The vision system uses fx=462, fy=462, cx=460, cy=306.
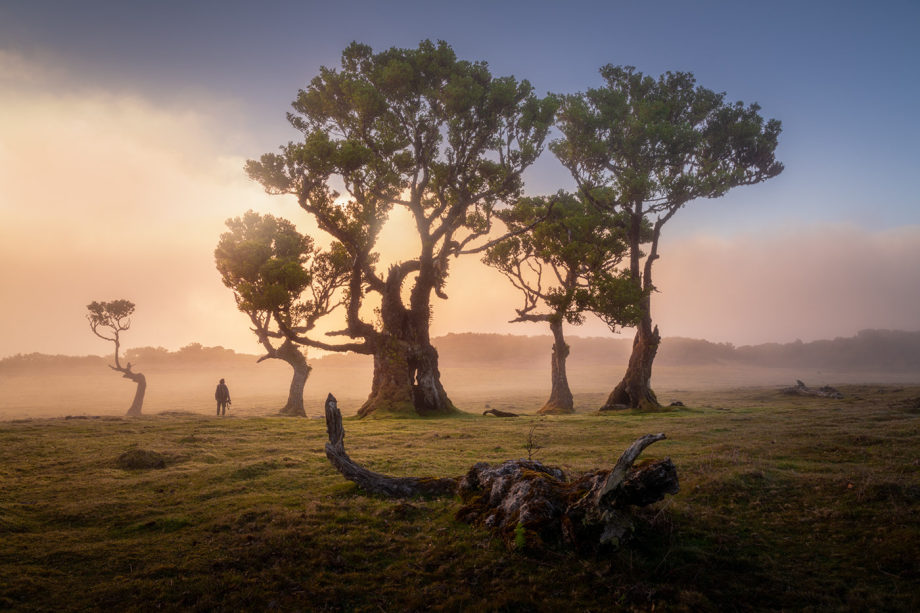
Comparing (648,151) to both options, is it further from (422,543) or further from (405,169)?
(422,543)

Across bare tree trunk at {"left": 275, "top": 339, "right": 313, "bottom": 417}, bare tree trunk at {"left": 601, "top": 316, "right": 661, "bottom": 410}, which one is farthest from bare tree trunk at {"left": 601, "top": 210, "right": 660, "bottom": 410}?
bare tree trunk at {"left": 275, "top": 339, "right": 313, "bottom": 417}

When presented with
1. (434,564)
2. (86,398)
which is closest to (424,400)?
(434,564)

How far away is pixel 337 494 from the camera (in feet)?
38.2

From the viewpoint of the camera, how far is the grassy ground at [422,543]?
21.8 feet

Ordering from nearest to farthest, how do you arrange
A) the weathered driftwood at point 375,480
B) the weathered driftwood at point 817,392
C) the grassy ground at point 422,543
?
the grassy ground at point 422,543, the weathered driftwood at point 375,480, the weathered driftwood at point 817,392

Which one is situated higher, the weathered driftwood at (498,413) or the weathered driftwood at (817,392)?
the weathered driftwood at (498,413)

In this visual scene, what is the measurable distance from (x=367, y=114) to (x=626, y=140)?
2211 centimetres

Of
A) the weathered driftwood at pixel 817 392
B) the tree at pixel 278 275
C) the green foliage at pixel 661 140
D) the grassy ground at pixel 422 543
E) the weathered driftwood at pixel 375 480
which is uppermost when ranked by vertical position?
the green foliage at pixel 661 140

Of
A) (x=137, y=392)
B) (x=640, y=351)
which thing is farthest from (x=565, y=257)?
(x=137, y=392)

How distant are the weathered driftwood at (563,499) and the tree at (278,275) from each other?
23543mm

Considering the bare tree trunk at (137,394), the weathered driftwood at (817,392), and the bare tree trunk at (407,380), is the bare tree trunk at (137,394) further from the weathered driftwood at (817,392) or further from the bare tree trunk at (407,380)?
the weathered driftwood at (817,392)

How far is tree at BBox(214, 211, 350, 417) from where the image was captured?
30609 millimetres

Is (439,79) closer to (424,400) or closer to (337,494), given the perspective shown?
(424,400)

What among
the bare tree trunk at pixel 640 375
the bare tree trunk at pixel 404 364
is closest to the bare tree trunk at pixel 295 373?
the bare tree trunk at pixel 404 364
